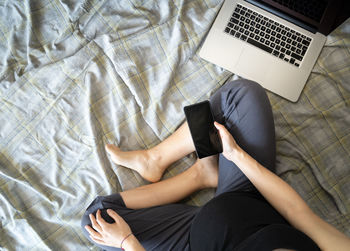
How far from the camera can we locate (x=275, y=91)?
39.8 inches

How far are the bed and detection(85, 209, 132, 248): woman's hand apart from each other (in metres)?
0.13

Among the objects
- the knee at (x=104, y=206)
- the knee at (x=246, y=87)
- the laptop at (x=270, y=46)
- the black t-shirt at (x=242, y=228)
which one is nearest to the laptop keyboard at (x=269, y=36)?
the laptop at (x=270, y=46)

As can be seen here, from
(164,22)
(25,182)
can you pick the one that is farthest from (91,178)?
(164,22)

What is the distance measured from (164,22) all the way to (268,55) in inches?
16.0

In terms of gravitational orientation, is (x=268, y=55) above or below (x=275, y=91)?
above

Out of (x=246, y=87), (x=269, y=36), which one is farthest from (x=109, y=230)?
(x=269, y=36)

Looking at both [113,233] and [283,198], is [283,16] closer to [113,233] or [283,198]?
[283,198]

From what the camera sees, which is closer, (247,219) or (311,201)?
(247,219)

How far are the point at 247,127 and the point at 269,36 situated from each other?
15.5 inches

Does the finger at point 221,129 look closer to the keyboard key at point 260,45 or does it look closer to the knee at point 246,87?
the knee at point 246,87

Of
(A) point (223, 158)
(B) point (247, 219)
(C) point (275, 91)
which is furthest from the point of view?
(C) point (275, 91)

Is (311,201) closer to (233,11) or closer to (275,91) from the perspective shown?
(275,91)

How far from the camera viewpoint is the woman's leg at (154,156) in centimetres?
95

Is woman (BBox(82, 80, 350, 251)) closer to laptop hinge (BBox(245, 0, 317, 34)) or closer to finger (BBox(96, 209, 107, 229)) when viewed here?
finger (BBox(96, 209, 107, 229))
